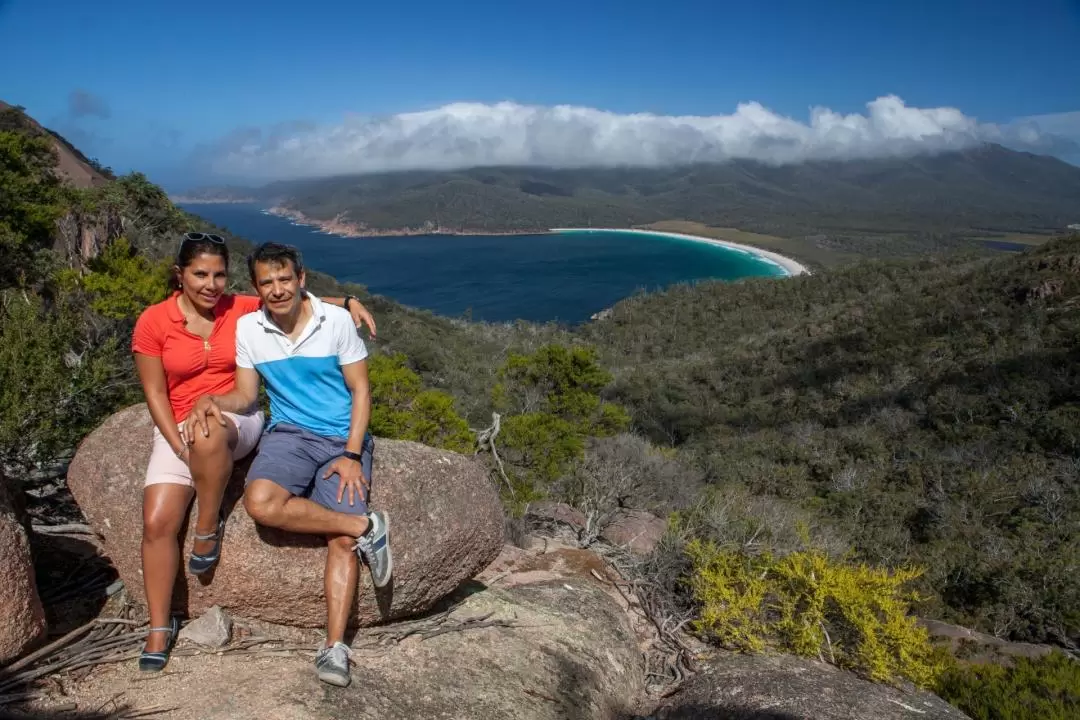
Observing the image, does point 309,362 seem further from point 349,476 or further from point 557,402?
point 557,402

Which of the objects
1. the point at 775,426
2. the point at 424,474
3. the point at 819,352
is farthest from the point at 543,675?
the point at 819,352

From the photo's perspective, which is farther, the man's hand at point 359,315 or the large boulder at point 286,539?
the man's hand at point 359,315

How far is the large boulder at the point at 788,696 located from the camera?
13.8 ft

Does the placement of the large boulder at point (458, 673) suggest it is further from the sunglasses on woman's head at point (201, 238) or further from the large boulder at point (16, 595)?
the sunglasses on woman's head at point (201, 238)

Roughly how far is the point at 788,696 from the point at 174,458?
4323mm

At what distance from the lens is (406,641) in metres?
3.79

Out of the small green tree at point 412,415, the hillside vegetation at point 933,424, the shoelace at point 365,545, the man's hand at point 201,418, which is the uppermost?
the man's hand at point 201,418

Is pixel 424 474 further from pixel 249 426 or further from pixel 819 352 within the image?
pixel 819 352

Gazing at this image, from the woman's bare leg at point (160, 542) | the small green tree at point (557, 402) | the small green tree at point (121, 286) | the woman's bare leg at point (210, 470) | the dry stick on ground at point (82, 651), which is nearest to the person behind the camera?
the dry stick on ground at point (82, 651)

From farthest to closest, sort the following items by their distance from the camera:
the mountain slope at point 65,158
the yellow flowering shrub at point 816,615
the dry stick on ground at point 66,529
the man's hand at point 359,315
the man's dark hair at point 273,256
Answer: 1. the mountain slope at point 65,158
2. the yellow flowering shrub at point 816,615
3. the dry stick on ground at point 66,529
4. the man's hand at point 359,315
5. the man's dark hair at point 273,256

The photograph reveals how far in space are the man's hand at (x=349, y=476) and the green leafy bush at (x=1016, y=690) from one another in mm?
5442

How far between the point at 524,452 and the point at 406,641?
1129cm

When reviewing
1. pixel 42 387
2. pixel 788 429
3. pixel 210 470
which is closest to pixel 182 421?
pixel 210 470

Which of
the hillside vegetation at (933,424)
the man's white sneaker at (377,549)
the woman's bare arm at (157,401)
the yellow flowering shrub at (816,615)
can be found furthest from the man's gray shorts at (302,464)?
the hillside vegetation at (933,424)
